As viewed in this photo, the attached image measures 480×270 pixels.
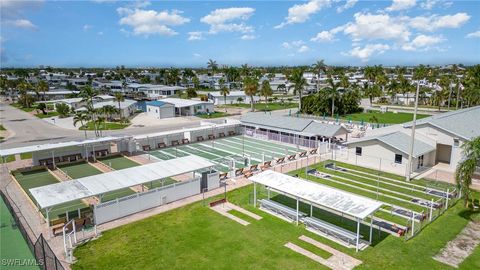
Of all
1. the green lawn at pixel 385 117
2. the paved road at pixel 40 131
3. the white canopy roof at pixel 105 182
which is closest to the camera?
the white canopy roof at pixel 105 182

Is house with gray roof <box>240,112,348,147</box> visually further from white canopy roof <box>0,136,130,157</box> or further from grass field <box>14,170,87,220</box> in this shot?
grass field <box>14,170,87,220</box>

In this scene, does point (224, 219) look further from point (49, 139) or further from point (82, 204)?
point (49, 139)

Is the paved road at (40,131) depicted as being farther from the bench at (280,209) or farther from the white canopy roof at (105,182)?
the bench at (280,209)

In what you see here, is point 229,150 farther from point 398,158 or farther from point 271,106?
point 271,106

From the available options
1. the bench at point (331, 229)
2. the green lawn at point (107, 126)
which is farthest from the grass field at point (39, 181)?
the green lawn at point (107, 126)

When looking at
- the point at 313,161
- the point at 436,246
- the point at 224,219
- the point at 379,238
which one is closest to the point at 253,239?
the point at 224,219
